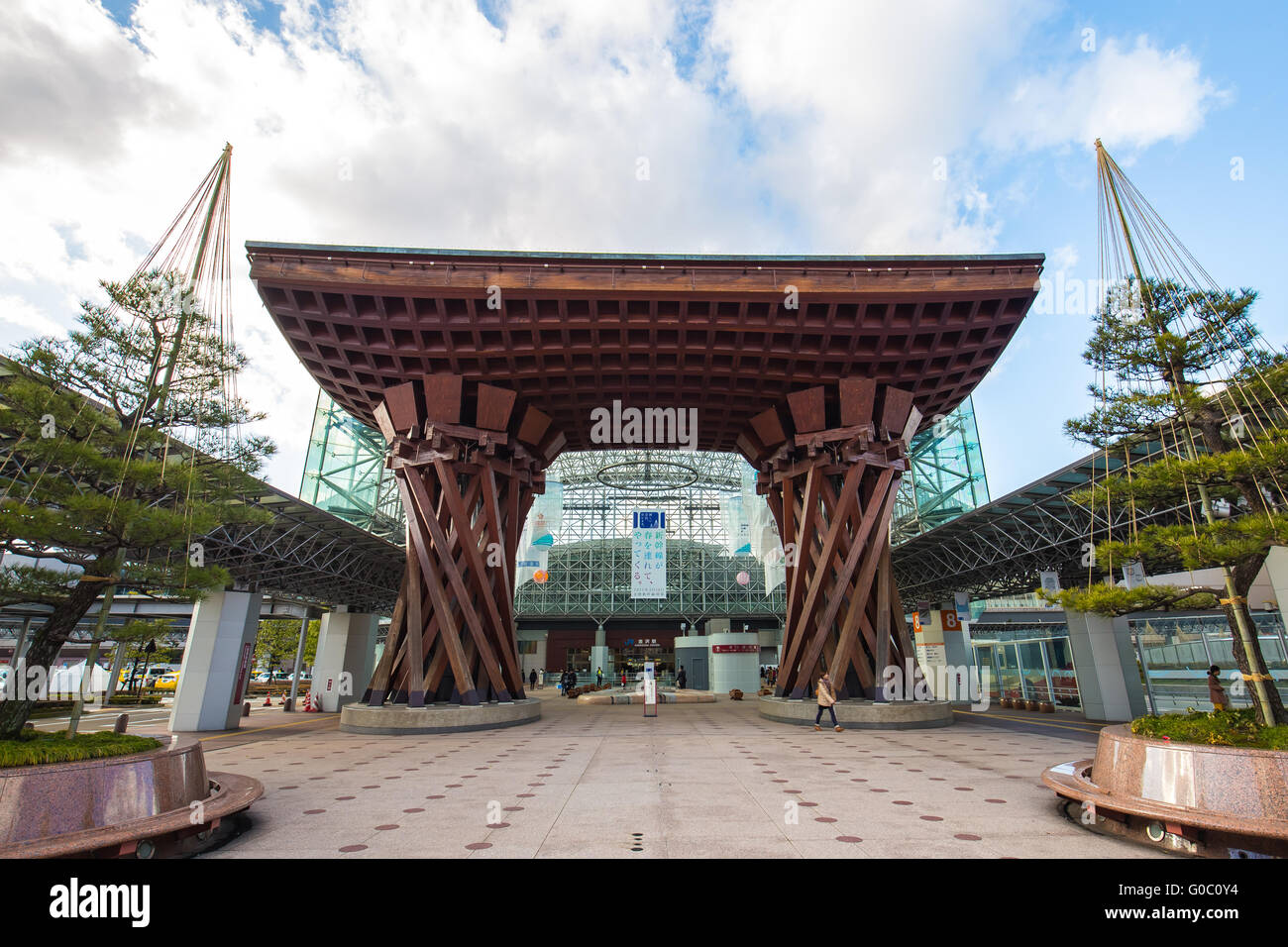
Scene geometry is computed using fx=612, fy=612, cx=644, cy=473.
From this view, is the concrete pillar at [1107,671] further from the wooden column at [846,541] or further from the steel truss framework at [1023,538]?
the wooden column at [846,541]

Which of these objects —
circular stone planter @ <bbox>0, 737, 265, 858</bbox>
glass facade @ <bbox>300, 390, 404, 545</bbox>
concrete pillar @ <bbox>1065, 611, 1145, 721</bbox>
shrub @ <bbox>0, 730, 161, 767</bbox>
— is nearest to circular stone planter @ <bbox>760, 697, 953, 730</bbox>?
concrete pillar @ <bbox>1065, 611, 1145, 721</bbox>

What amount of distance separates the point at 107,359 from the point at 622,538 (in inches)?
1747

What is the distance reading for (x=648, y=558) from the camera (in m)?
42.6

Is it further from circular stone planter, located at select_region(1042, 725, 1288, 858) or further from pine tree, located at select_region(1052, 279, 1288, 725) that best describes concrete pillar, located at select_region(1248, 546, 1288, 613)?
circular stone planter, located at select_region(1042, 725, 1288, 858)

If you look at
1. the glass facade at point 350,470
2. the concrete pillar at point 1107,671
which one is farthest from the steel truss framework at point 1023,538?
the glass facade at point 350,470

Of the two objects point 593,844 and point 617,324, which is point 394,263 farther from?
point 593,844

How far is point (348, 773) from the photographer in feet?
30.6

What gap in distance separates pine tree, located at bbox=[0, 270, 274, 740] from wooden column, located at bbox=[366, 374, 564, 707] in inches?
325

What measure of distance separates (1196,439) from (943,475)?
95.7ft

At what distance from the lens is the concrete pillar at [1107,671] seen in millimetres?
18156

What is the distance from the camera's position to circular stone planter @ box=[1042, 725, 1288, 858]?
4770mm

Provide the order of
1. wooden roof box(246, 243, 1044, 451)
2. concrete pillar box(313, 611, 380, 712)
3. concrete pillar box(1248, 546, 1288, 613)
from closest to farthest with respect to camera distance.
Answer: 1. concrete pillar box(1248, 546, 1288, 613)
2. wooden roof box(246, 243, 1044, 451)
3. concrete pillar box(313, 611, 380, 712)

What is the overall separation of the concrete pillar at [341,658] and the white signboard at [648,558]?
54.5ft

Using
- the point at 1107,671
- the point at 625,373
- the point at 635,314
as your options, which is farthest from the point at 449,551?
the point at 1107,671
